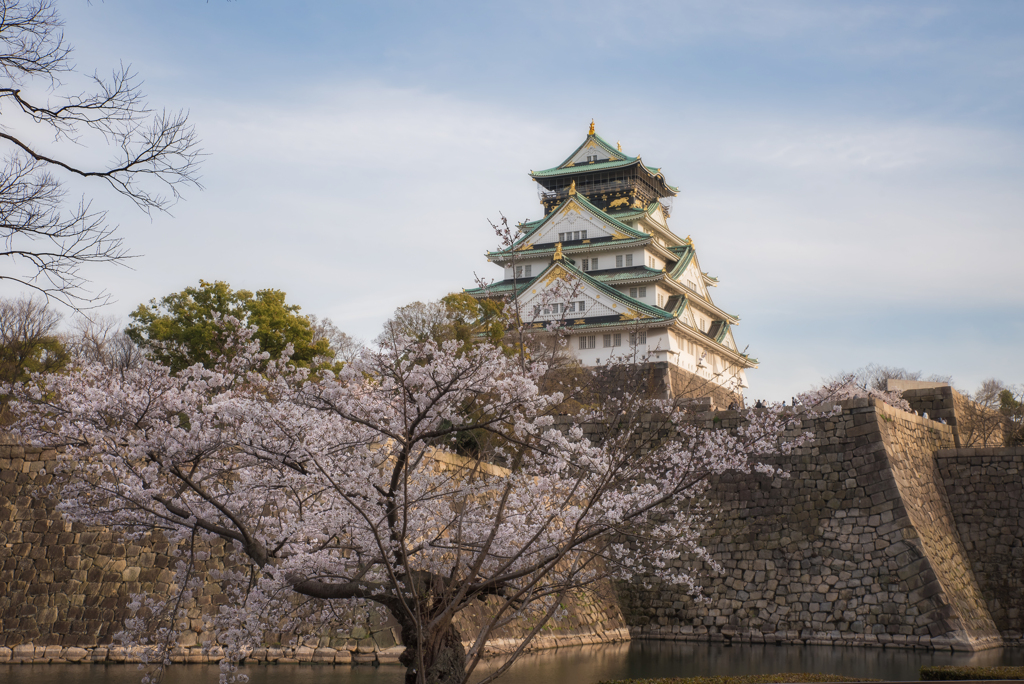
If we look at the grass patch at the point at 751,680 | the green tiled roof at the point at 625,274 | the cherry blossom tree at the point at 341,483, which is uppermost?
the green tiled roof at the point at 625,274

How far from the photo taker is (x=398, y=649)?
11.5m

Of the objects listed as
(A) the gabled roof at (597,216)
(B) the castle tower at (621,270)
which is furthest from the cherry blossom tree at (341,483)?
(A) the gabled roof at (597,216)

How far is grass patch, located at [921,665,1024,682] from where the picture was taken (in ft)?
27.5

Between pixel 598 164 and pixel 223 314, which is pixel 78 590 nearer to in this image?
pixel 223 314

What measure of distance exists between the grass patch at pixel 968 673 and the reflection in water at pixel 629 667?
1277mm

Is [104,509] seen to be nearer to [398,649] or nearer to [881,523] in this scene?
[398,649]

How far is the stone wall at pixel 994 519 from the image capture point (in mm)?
14980

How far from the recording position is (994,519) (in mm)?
15492

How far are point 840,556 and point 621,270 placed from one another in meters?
20.9

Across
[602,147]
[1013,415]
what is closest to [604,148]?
[602,147]

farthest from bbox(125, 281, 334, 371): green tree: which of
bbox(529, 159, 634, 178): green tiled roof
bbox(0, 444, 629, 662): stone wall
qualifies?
bbox(529, 159, 634, 178): green tiled roof

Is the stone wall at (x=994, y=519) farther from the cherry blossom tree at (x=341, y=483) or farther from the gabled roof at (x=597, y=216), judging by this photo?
the gabled roof at (x=597, y=216)

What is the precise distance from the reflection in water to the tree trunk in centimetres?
239

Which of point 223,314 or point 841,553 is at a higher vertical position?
point 223,314
